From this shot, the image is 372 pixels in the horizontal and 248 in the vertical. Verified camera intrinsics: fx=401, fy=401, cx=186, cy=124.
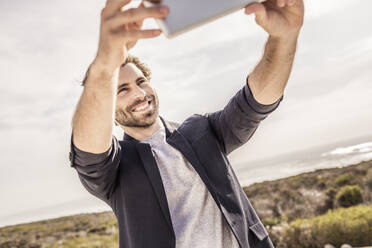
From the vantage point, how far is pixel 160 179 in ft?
5.49

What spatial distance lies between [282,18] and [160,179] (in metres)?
0.80

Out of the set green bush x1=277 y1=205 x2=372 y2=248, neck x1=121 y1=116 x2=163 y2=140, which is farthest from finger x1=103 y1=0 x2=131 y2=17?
green bush x1=277 y1=205 x2=372 y2=248

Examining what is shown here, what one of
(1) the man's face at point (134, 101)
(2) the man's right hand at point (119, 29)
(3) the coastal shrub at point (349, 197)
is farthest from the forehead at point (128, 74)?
(3) the coastal shrub at point (349, 197)

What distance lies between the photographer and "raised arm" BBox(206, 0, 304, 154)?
1322 millimetres

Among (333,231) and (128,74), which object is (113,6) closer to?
(128,74)

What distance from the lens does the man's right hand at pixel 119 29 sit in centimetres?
96

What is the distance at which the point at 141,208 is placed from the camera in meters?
1.65

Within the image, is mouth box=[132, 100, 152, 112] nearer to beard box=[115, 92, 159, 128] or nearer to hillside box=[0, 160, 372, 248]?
beard box=[115, 92, 159, 128]

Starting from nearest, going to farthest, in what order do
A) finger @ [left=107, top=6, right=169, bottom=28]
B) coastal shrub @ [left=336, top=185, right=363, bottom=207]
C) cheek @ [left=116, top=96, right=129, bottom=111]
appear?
finger @ [left=107, top=6, right=169, bottom=28] < cheek @ [left=116, top=96, right=129, bottom=111] < coastal shrub @ [left=336, top=185, right=363, bottom=207]

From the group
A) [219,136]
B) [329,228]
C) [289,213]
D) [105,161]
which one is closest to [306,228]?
[329,228]

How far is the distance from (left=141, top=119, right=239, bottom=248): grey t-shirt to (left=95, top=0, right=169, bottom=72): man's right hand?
0.73m

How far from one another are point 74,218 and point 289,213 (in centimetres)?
1315

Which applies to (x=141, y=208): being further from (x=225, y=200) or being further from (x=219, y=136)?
(x=219, y=136)

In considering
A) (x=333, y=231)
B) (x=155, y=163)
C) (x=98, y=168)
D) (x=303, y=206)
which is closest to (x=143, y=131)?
(x=155, y=163)
